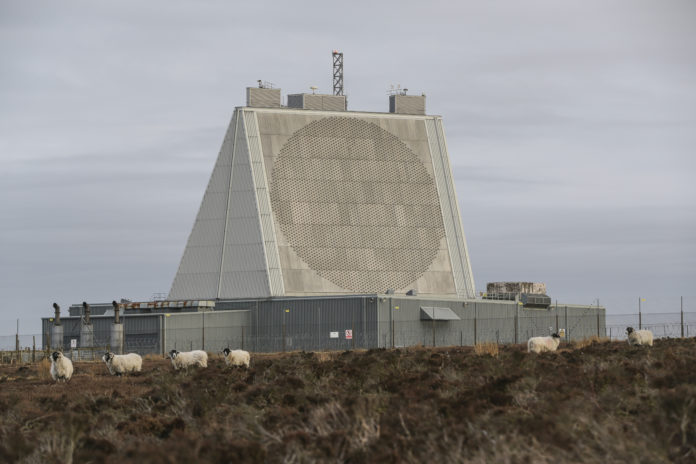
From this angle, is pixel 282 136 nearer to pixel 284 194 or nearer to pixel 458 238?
pixel 284 194

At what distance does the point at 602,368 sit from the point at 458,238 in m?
59.8

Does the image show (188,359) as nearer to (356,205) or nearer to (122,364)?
(122,364)

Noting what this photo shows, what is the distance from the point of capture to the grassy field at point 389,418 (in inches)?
651

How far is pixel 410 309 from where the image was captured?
73812mm

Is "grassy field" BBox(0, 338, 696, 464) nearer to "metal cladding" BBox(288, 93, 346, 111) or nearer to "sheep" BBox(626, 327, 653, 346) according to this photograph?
"sheep" BBox(626, 327, 653, 346)

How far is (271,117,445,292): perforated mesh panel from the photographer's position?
3236 inches

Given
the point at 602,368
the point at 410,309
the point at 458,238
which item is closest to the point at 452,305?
the point at 410,309

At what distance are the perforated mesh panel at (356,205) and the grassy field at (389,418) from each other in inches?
1987

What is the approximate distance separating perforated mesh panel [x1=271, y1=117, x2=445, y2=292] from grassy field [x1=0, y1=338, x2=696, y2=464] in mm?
50458

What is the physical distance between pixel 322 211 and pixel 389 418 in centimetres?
6375

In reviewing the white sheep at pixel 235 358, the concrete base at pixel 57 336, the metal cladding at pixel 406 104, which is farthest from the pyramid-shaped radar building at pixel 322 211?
the white sheep at pixel 235 358

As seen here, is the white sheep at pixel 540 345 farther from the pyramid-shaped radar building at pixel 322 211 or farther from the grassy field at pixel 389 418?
the pyramid-shaped radar building at pixel 322 211

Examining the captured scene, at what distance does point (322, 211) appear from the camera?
8300cm

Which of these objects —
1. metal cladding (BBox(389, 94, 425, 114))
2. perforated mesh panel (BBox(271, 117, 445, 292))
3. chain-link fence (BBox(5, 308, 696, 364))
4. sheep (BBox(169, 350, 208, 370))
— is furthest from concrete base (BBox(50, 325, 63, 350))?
metal cladding (BBox(389, 94, 425, 114))
